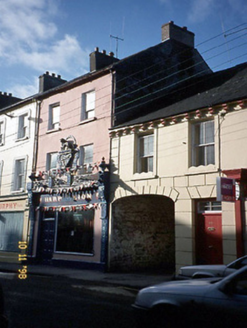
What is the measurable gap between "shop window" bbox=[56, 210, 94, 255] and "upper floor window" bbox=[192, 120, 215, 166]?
20.8 ft

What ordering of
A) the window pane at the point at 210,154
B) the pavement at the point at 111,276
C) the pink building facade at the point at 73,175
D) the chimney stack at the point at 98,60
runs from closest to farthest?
the pavement at the point at 111,276
the window pane at the point at 210,154
the pink building facade at the point at 73,175
the chimney stack at the point at 98,60

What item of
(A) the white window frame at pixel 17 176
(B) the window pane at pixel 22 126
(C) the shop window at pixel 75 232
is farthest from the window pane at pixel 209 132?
(B) the window pane at pixel 22 126

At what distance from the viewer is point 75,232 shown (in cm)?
1966

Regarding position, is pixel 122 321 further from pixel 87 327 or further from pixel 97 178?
pixel 97 178

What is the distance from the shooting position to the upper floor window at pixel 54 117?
73.2 ft

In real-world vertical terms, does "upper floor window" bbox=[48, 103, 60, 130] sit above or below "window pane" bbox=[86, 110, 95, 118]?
above

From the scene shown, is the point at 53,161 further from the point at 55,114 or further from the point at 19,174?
the point at 19,174

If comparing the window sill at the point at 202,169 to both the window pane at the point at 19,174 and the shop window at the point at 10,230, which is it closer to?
the shop window at the point at 10,230

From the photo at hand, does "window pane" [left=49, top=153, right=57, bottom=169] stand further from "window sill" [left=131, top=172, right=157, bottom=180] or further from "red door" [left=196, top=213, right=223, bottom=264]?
"red door" [left=196, top=213, right=223, bottom=264]

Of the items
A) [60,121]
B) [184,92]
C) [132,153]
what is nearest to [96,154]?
[132,153]

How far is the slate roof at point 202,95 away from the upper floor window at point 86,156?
238 centimetres

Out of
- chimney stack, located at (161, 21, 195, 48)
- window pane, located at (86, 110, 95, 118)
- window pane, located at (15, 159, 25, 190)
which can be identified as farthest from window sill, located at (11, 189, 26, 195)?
chimney stack, located at (161, 21, 195, 48)

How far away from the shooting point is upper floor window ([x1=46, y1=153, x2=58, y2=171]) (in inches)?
856

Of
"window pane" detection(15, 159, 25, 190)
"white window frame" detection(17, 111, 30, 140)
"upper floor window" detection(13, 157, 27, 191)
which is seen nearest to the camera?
"upper floor window" detection(13, 157, 27, 191)
